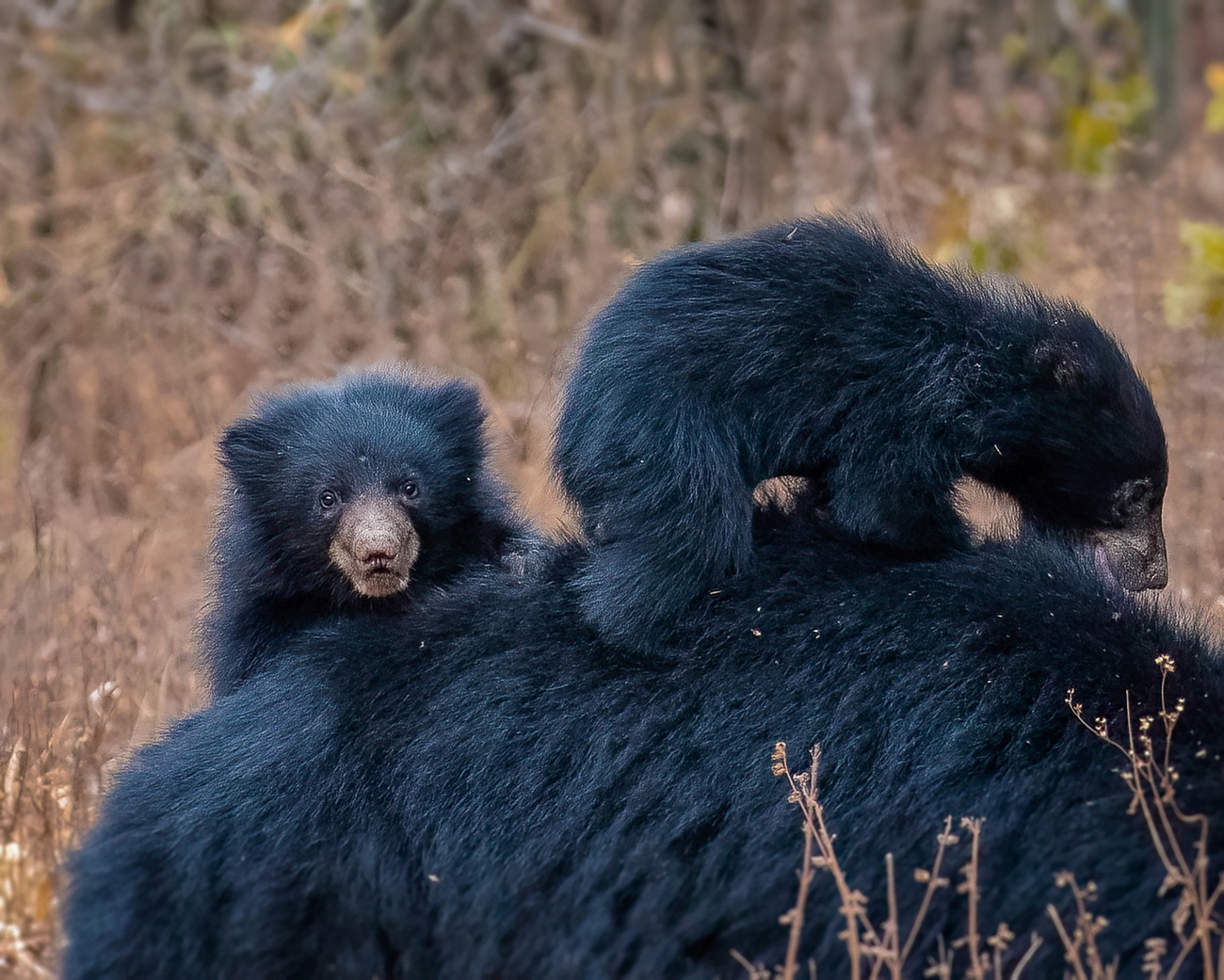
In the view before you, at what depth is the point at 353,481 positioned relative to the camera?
4613 millimetres

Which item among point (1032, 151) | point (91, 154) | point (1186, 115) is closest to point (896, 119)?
point (1032, 151)

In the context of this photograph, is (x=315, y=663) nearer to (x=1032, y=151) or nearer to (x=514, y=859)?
(x=514, y=859)

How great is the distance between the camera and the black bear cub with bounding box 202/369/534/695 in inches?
172

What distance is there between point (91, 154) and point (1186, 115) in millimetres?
9236

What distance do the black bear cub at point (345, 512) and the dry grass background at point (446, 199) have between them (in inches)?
47.4

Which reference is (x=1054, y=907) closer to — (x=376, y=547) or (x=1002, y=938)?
(x=1002, y=938)

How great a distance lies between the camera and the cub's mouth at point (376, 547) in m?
4.26

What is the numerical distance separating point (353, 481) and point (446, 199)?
5.08 meters

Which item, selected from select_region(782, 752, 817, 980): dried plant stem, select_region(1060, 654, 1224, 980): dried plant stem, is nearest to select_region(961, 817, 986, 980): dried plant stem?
select_region(1060, 654, 1224, 980): dried plant stem

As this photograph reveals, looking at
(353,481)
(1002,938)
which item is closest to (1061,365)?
(1002,938)

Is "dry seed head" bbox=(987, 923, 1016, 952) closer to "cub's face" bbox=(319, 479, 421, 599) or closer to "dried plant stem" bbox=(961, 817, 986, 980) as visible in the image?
"dried plant stem" bbox=(961, 817, 986, 980)

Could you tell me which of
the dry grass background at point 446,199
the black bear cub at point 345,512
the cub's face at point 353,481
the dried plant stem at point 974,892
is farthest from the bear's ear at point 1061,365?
the dry grass background at point 446,199

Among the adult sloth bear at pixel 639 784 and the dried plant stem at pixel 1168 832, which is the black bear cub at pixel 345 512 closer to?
the adult sloth bear at pixel 639 784

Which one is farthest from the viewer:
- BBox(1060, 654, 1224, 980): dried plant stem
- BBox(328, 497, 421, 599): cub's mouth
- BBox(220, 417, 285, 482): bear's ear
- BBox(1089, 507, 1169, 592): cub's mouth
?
BBox(220, 417, 285, 482): bear's ear
